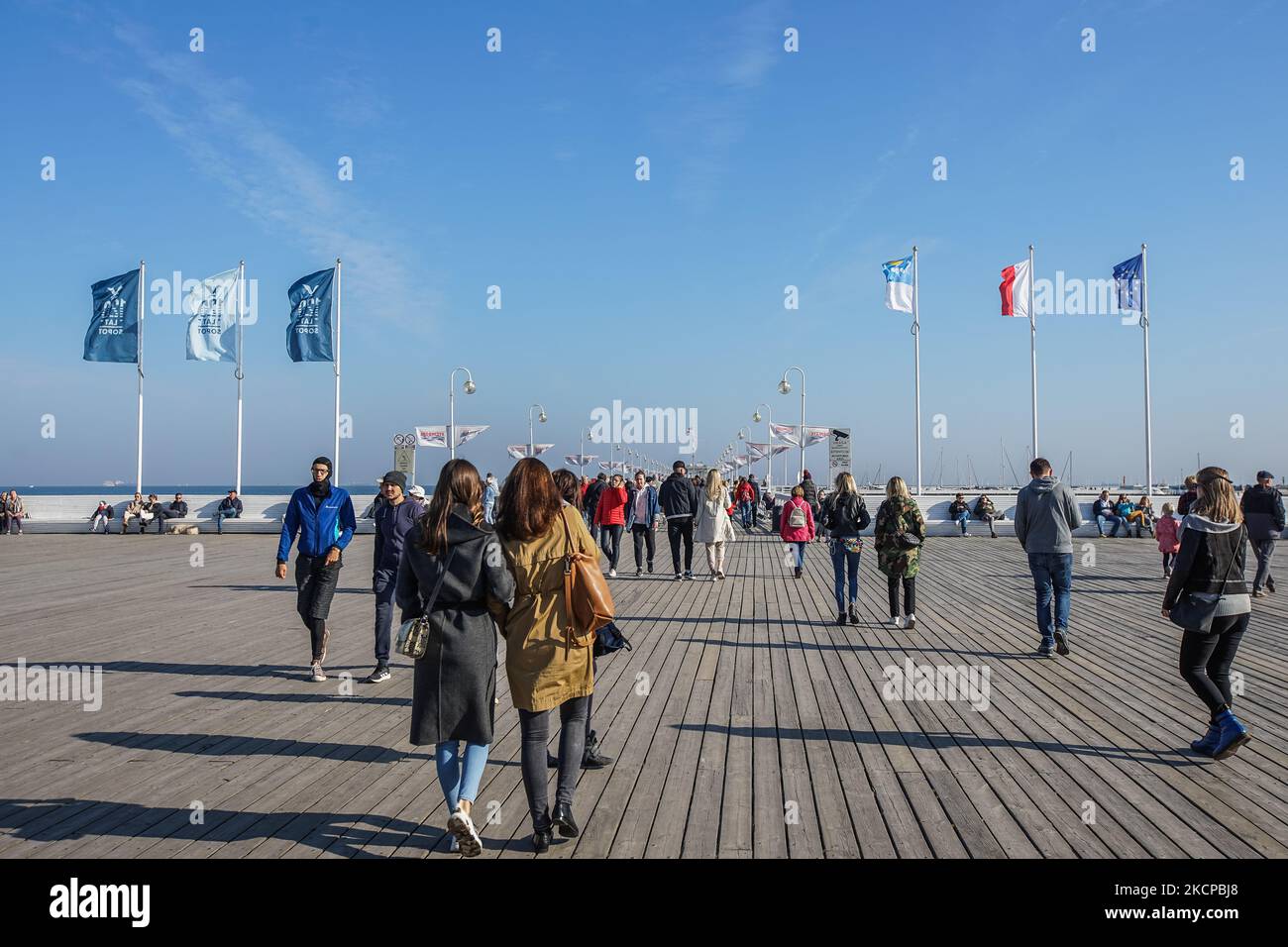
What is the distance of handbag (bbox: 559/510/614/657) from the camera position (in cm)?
365

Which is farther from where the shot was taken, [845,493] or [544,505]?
[845,493]

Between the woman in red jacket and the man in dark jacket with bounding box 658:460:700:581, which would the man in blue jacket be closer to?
the woman in red jacket

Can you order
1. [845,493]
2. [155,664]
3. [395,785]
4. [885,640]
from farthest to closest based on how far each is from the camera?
1. [845,493]
2. [885,640]
3. [155,664]
4. [395,785]

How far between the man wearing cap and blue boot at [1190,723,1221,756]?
5.80 m

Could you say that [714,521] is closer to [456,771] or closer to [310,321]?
[456,771]

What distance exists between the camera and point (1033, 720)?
5902mm

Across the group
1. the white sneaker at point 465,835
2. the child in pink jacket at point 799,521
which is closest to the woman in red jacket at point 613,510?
the child in pink jacket at point 799,521

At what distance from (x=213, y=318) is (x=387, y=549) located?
78.7 feet

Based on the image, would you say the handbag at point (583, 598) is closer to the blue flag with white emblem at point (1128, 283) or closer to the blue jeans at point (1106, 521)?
the blue jeans at point (1106, 521)

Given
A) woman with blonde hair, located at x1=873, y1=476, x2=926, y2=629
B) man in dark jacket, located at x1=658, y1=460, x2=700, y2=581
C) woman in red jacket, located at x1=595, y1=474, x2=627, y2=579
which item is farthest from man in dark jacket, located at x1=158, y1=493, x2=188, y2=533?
woman with blonde hair, located at x1=873, y1=476, x2=926, y2=629

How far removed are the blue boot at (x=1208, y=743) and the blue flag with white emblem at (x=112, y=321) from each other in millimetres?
30522

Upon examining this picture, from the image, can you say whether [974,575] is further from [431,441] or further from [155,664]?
[431,441]
